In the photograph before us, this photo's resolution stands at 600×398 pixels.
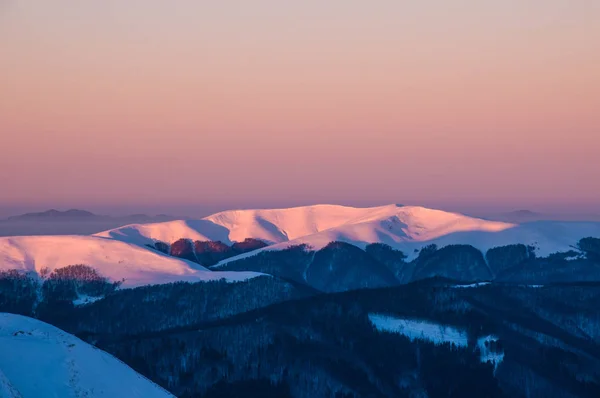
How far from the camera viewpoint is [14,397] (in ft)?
621
